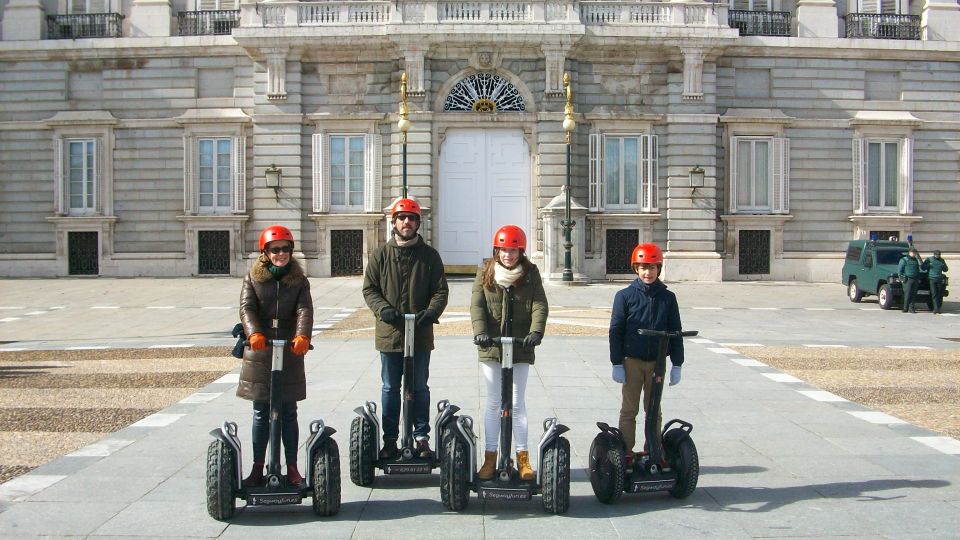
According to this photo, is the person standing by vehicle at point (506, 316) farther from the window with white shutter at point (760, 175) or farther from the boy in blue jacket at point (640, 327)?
the window with white shutter at point (760, 175)

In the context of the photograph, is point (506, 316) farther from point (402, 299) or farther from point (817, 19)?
point (817, 19)

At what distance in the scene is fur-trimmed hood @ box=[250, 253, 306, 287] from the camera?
6.69 meters

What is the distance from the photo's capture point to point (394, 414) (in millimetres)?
7477

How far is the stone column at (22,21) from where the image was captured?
32.5m

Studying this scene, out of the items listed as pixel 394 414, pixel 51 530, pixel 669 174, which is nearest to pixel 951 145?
pixel 669 174

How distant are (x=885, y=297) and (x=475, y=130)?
12856mm

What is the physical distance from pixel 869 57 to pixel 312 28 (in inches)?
680

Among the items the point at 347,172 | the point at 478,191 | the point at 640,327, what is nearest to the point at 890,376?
the point at 640,327

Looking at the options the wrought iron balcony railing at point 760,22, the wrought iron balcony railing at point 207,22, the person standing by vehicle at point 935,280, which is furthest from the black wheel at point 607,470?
the wrought iron balcony railing at point 207,22

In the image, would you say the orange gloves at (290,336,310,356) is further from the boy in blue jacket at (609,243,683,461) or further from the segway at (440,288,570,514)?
the boy in blue jacket at (609,243,683,461)

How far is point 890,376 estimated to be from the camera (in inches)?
503

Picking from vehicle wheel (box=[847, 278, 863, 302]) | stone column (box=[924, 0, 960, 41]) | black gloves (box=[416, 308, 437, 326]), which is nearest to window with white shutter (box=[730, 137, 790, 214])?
stone column (box=[924, 0, 960, 41])

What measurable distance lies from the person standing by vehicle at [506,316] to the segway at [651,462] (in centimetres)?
48

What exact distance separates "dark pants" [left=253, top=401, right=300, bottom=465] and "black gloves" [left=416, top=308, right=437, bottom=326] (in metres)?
1.08
